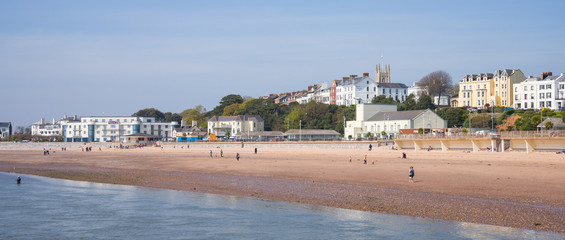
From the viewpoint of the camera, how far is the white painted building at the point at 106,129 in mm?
111125

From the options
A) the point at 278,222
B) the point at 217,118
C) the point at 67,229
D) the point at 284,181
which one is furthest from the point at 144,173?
the point at 217,118

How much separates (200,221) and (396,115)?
6033 centimetres

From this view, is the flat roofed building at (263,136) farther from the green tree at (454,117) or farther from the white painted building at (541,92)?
the white painted building at (541,92)

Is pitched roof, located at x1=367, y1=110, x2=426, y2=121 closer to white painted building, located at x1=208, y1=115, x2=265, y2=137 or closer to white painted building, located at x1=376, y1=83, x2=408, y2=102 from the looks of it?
white painted building, located at x1=376, y1=83, x2=408, y2=102

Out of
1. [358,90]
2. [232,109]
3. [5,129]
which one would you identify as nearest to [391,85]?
[358,90]

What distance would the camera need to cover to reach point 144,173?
110ft

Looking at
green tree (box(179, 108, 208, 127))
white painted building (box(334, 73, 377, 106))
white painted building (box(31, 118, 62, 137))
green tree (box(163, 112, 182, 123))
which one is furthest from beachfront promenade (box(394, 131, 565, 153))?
white painted building (box(31, 118, 62, 137))

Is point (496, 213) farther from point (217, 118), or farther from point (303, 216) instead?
point (217, 118)

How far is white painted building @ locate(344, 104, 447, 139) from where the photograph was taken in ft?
232

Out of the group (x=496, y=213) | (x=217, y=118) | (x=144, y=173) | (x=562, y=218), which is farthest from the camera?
(x=217, y=118)

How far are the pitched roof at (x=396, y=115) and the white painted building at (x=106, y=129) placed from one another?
52.5 m

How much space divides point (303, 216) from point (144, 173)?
61.7ft

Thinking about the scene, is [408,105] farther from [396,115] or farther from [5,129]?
[5,129]

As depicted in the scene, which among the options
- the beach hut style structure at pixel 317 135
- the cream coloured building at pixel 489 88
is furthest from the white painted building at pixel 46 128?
the cream coloured building at pixel 489 88
